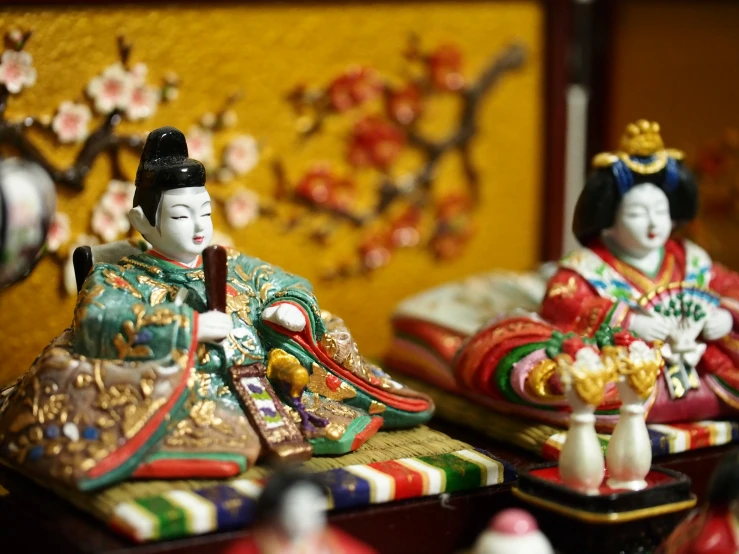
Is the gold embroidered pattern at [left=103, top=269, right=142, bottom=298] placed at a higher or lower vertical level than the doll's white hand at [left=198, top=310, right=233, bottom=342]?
higher

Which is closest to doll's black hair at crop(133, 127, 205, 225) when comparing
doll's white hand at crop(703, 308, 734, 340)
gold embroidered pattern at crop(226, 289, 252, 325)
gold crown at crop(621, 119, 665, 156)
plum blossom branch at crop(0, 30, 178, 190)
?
gold embroidered pattern at crop(226, 289, 252, 325)

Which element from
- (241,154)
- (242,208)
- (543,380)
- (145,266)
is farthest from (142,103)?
(543,380)

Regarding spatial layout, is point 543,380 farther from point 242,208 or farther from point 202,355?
point 242,208

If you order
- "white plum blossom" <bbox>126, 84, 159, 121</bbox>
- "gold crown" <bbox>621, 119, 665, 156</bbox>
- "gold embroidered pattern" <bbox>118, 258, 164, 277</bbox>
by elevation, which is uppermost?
"white plum blossom" <bbox>126, 84, 159, 121</bbox>

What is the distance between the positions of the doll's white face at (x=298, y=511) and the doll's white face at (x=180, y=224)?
2.71 feet

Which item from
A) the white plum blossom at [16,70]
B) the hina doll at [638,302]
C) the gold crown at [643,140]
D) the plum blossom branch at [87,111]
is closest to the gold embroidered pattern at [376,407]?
the hina doll at [638,302]

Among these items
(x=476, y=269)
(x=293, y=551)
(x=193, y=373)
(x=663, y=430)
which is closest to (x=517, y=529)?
(x=293, y=551)

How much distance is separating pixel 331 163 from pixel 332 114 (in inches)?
6.4

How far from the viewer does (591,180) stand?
2986 millimetres

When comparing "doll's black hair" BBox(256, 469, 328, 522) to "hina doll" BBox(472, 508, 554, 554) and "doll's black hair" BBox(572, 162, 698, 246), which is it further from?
"doll's black hair" BBox(572, 162, 698, 246)

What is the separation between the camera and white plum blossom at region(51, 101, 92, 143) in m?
3.24

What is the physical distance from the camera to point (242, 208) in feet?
11.9

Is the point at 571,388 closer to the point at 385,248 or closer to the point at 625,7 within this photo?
the point at 385,248

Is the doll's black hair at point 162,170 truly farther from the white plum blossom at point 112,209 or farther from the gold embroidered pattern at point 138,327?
the white plum blossom at point 112,209
